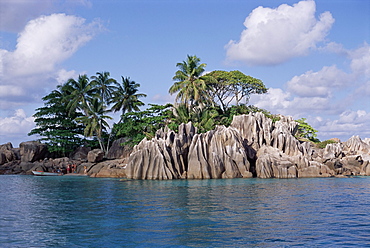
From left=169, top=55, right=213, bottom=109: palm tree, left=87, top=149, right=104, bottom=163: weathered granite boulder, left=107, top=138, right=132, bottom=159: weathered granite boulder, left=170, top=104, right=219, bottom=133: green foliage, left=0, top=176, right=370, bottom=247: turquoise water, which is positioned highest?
left=169, top=55, right=213, bottom=109: palm tree

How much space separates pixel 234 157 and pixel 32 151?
3316cm

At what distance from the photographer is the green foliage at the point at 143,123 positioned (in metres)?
52.3

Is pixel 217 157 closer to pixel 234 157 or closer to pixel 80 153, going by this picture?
pixel 234 157

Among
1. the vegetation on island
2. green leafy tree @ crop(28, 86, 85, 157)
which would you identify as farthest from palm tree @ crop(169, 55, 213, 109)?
green leafy tree @ crop(28, 86, 85, 157)

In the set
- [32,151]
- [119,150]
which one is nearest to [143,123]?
[119,150]

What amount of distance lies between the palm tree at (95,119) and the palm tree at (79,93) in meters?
1.55

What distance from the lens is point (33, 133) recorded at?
62.5m

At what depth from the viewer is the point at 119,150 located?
5669 cm

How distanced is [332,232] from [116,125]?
46633 mm

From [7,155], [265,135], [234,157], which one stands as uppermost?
[265,135]

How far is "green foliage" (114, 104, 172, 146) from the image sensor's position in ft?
172

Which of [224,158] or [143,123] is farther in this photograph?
[143,123]

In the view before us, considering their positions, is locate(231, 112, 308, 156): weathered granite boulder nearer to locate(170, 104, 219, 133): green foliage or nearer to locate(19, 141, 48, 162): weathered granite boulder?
locate(170, 104, 219, 133): green foliage

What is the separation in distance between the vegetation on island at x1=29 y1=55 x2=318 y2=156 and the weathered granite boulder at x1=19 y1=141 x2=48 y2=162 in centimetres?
145
